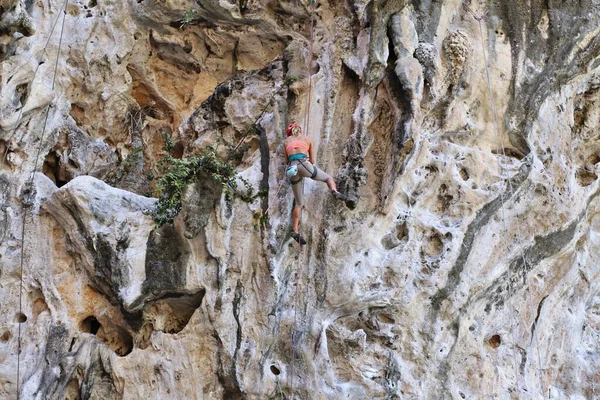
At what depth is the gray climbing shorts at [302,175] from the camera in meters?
7.26

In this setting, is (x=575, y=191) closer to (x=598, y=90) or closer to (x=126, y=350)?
(x=598, y=90)

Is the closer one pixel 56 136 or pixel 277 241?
pixel 277 241

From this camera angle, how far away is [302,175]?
732 centimetres

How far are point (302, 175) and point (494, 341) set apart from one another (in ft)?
8.96

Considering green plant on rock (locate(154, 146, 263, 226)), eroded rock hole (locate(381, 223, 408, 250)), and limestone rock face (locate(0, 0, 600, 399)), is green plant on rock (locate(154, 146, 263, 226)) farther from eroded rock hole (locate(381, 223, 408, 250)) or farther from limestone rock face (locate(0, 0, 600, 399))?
eroded rock hole (locate(381, 223, 408, 250))

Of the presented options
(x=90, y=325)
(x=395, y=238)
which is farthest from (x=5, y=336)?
(x=395, y=238)

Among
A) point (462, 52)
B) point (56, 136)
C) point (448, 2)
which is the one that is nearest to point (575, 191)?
point (462, 52)

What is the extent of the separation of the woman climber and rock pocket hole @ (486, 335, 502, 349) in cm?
222

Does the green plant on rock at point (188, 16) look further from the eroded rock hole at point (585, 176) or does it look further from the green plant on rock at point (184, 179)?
the eroded rock hole at point (585, 176)

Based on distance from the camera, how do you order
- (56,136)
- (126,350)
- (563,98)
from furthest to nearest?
1. (563,98)
2. (56,136)
3. (126,350)

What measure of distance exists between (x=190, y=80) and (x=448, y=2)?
3314mm

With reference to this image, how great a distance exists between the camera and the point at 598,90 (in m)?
9.09

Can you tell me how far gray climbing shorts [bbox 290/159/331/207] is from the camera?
726cm

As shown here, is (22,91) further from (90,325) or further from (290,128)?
(290,128)
